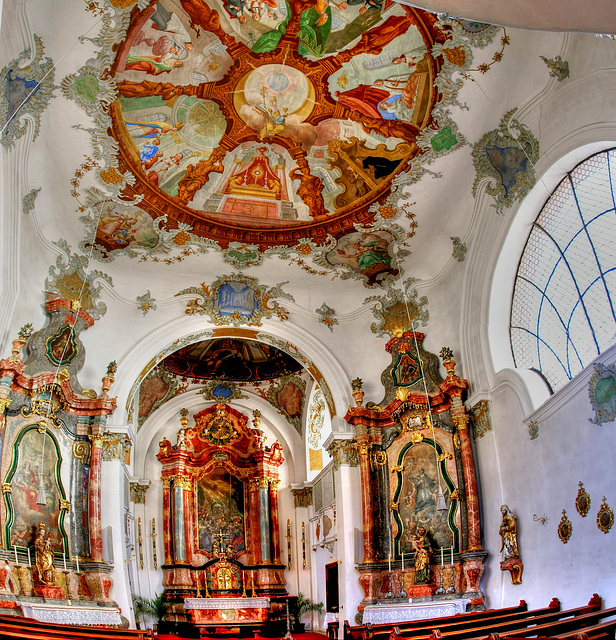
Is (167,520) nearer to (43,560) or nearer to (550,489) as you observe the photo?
(43,560)

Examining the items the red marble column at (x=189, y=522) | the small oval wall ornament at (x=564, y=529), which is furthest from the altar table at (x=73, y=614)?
the small oval wall ornament at (x=564, y=529)

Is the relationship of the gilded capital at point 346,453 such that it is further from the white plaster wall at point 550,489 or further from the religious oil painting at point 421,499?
the white plaster wall at point 550,489

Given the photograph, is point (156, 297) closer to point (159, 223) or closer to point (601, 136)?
point (159, 223)

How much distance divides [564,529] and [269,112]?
9.76 m

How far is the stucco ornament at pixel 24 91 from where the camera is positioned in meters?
10.5

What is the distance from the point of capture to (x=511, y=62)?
37.5 ft

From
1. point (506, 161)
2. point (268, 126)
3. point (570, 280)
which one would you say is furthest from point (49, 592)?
point (506, 161)

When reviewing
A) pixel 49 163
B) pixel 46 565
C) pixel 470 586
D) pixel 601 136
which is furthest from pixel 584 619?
pixel 49 163

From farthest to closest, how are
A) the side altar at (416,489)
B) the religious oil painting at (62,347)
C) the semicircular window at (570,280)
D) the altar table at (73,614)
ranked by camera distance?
the religious oil painting at (62,347) → the side altar at (416,489) → the altar table at (73,614) → the semicircular window at (570,280)

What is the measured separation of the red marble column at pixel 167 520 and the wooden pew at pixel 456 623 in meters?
11.6

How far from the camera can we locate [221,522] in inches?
817

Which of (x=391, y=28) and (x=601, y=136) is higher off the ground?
(x=391, y=28)

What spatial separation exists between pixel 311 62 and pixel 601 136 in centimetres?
554

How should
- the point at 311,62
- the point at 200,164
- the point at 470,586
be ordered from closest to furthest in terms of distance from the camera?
the point at 311,62, the point at 470,586, the point at 200,164
